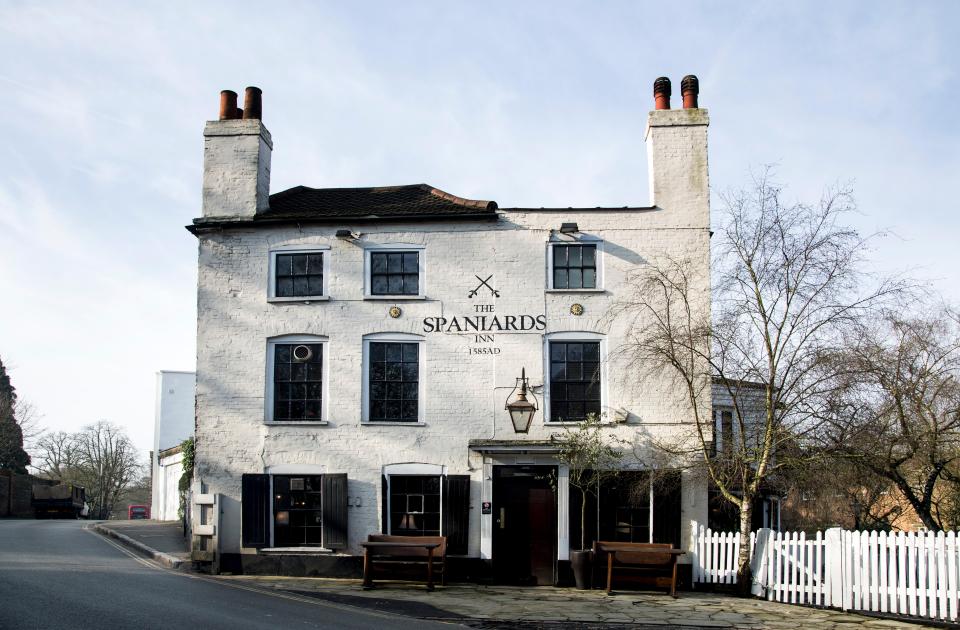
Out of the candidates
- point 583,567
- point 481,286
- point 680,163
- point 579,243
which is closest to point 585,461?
point 583,567

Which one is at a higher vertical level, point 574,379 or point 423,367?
point 423,367

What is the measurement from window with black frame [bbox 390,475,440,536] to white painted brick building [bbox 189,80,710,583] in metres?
0.03

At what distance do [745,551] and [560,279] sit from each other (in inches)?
249

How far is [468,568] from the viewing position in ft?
56.4

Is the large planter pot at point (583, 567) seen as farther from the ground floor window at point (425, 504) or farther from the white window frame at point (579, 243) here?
the white window frame at point (579, 243)

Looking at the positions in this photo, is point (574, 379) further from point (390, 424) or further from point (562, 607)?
A: point (562, 607)

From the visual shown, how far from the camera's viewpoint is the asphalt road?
408 inches

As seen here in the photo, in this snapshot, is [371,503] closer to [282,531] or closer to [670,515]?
[282,531]

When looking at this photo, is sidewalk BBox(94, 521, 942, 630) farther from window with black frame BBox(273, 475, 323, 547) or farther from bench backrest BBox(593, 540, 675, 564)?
window with black frame BBox(273, 475, 323, 547)

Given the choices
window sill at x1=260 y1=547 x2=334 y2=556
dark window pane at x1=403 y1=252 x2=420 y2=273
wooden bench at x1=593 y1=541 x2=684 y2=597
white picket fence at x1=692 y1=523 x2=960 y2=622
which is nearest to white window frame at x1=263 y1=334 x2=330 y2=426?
dark window pane at x1=403 y1=252 x2=420 y2=273

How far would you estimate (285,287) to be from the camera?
18.5 meters

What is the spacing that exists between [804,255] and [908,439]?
6.24 meters

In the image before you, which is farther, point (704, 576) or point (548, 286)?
point (548, 286)

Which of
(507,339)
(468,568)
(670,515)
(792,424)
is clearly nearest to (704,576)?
(670,515)
